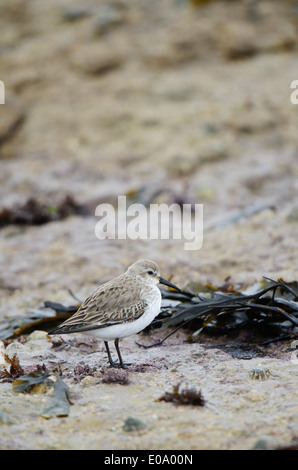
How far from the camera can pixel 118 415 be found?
3555mm

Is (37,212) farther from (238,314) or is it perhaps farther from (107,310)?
(107,310)

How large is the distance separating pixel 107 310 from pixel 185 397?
1084 millimetres

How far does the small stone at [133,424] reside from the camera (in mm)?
3357

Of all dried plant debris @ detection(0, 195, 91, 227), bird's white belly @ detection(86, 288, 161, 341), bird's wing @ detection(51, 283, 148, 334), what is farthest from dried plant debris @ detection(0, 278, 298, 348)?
dried plant debris @ detection(0, 195, 91, 227)

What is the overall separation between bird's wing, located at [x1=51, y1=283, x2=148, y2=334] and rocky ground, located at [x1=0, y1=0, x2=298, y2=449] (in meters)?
0.34

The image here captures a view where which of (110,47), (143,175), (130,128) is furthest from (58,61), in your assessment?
(143,175)

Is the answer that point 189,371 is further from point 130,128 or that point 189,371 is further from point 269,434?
point 130,128

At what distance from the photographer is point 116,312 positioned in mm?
4457

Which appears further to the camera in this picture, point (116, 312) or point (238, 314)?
point (238, 314)

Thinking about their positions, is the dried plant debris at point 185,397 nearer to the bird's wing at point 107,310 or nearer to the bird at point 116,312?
the bird at point 116,312

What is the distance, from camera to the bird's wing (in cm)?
436

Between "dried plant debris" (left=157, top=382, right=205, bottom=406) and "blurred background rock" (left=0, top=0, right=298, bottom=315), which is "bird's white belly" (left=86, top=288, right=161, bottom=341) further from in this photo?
"blurred background rock" (left=0, top=0, right=298, bottom=315)

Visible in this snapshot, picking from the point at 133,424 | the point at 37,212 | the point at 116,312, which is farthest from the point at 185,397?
the point at 37,212
